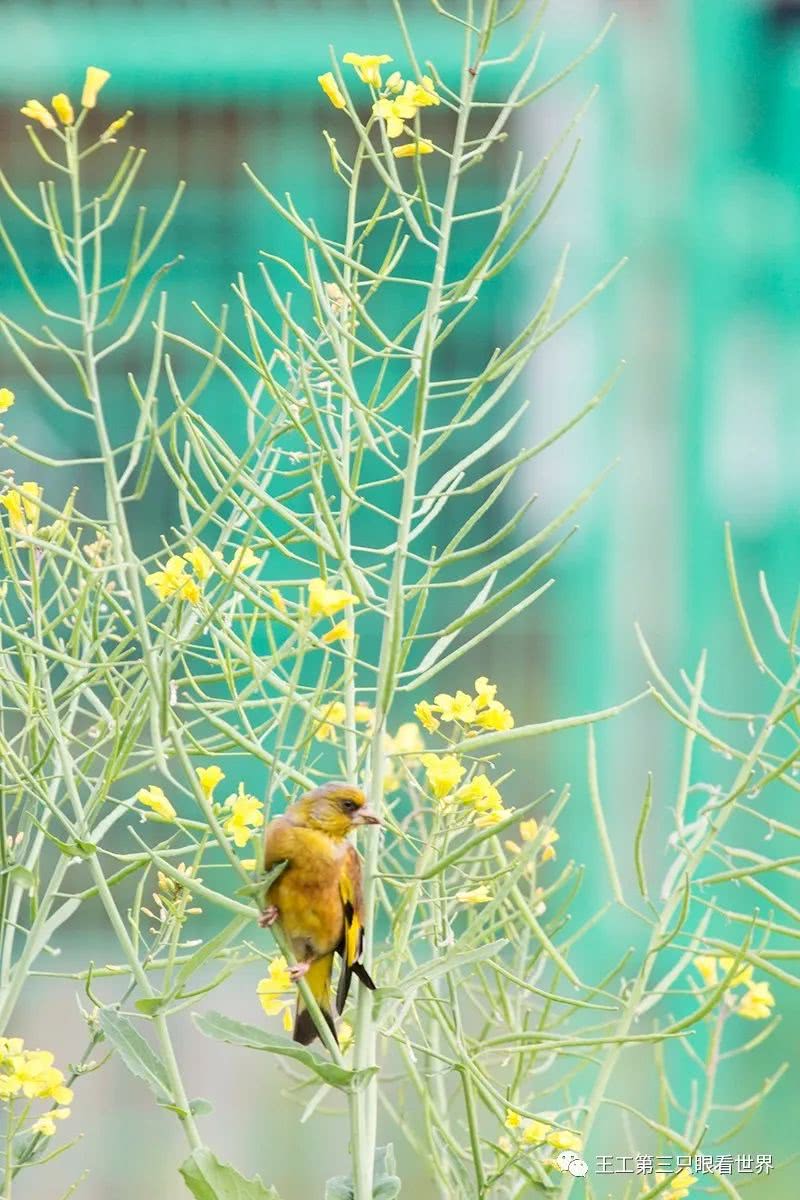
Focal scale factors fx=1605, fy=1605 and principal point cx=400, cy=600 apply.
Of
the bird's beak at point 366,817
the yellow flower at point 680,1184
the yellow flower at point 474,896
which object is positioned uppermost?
the bird's beak at point 366,817

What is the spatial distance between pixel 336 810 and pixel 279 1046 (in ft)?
0.18

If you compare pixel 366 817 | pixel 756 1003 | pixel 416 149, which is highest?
pixel 416 149

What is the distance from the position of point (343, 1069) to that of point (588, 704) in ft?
4.18

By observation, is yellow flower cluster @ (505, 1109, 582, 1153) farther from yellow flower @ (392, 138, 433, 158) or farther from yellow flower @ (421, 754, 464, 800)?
yellow flower @ (392, 138, 433, 158)

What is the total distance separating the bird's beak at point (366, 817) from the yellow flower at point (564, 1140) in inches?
3.5

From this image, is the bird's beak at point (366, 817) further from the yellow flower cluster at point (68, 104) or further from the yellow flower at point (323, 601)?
the yellow flower cluster at point (68, 104)

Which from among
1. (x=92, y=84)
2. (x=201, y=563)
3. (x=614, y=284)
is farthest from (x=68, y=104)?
(x=614, y=284)

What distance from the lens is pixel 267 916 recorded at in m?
0.36

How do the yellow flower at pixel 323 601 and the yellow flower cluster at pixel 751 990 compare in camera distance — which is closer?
the yellow flower at pixel 323 601

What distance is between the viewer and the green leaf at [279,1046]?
0.34m

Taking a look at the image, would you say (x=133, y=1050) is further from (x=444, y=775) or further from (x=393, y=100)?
(x=393, y=100)

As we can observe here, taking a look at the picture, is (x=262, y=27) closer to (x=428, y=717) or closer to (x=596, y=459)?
(x=596, y=459)

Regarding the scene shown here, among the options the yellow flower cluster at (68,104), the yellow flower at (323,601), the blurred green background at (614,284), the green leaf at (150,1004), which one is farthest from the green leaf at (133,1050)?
the blurred green background at (614,284)

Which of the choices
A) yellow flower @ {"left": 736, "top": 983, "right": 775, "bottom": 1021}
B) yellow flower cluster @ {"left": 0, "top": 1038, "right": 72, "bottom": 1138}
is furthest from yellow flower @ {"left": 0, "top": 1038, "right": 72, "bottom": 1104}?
yellow flower @ {"left": 736, "top": 983, "right": 775, "bottom": 1021}
